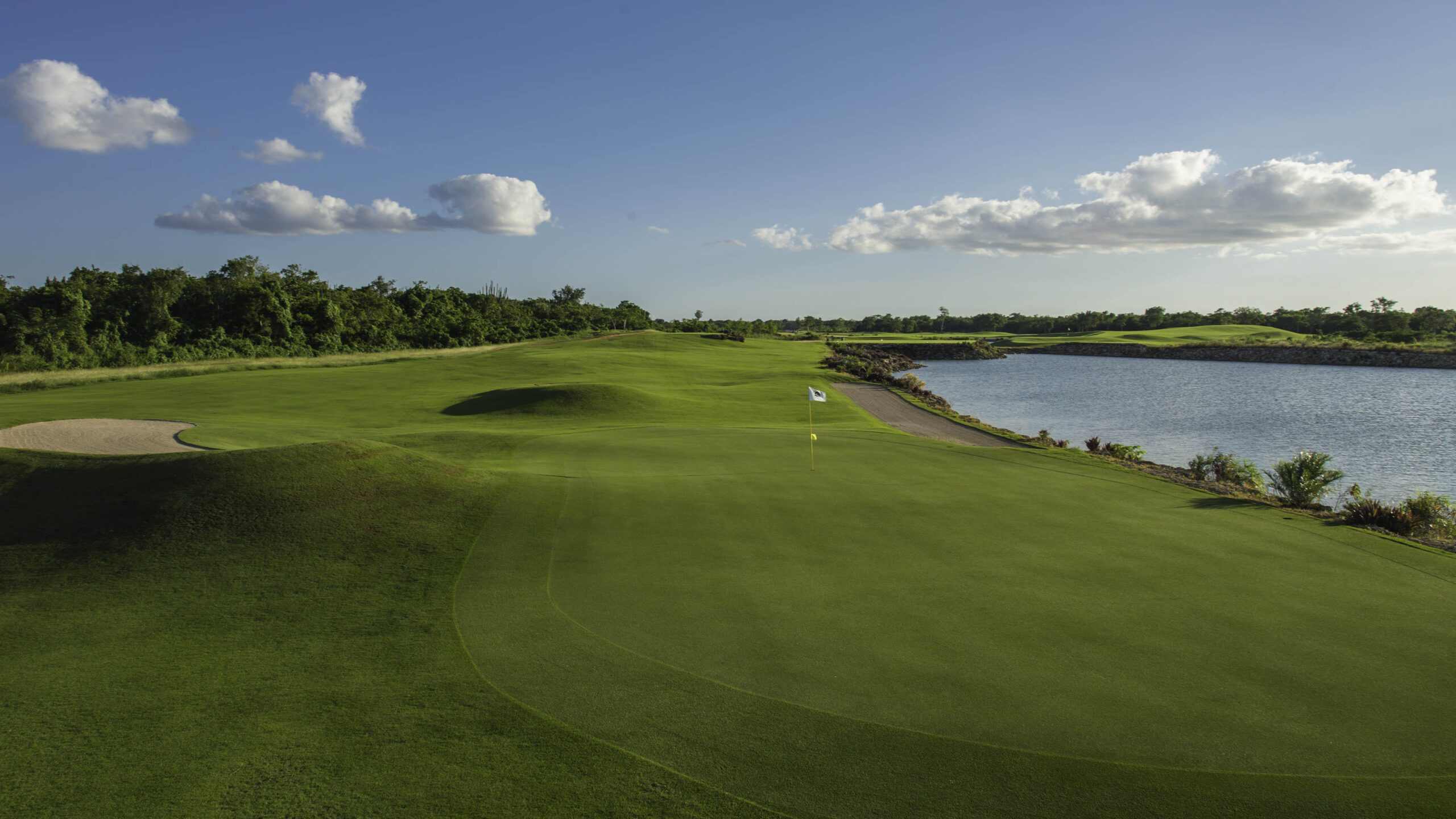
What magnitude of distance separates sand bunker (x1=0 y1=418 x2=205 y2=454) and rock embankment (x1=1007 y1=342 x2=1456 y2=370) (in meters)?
106

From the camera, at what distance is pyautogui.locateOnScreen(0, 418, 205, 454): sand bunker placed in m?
16.0

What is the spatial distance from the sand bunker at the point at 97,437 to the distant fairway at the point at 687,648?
4.41 meters

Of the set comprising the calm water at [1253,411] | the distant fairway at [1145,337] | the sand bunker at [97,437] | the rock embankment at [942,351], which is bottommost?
the calm water at [1253,411]

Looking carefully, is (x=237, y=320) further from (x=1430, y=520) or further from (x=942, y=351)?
(x=942, y=351)

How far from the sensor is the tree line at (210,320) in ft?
170

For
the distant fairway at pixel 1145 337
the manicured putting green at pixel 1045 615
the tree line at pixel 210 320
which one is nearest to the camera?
the manicured putting green at pixel 1045 615

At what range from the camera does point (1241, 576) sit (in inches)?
396

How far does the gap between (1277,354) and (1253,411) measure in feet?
213

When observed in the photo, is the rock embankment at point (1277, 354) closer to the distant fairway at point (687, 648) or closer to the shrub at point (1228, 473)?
the shrub at point (1228, 473)

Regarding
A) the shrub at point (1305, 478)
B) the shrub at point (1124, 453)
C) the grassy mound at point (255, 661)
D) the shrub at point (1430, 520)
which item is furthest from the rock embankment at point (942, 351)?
the grassy mound at point (255, 661)

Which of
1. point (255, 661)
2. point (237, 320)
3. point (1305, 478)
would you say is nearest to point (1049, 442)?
point (1305, 478)

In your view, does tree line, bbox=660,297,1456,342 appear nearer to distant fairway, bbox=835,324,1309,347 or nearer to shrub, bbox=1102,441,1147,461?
distant fairway, bbox=835,324,1309,347

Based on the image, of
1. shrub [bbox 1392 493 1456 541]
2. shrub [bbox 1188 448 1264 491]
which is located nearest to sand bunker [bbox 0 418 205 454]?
shrub [bbox 1392 493 1456 541]

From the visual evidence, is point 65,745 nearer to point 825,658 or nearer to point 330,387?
point 825,658
